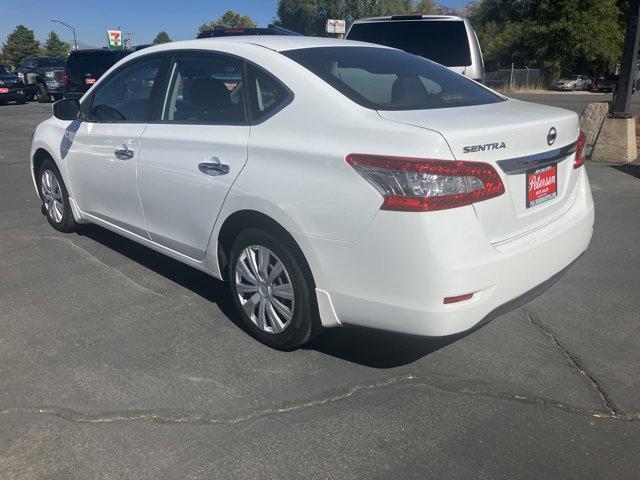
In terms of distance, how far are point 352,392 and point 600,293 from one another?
2286 mm

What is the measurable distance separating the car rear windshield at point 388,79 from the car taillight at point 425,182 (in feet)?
1.68

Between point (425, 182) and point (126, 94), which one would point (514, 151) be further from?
point (126, 94)

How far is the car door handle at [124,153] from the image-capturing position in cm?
438

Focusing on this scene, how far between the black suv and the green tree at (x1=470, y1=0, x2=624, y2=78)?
41446 mm

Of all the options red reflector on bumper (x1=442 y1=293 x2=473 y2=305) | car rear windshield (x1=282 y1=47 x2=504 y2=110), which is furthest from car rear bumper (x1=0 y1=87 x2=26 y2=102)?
red reflector on bumper (x1=442 y1=293 x2=473 y2=305)

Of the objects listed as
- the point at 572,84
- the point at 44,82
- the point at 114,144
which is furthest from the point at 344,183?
the point at 572,84

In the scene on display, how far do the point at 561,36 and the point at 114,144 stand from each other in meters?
52.7

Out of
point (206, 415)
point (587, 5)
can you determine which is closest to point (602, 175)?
point (206, 415)

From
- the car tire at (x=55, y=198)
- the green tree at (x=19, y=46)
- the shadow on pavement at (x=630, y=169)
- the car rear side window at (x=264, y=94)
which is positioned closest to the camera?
the car rear side window at (x=264, y=94)

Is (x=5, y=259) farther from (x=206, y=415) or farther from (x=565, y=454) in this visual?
(x=565, y=454)

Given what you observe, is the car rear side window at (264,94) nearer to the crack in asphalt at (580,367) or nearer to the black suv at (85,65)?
the crack in asphalt at (580,367)

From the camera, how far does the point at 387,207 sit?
280 cm

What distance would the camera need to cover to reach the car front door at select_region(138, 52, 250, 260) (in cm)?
363

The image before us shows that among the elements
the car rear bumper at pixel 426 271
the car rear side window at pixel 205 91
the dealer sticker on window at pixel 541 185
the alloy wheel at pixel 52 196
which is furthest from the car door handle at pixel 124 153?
the dealer sticker on window at pixel 541 185
